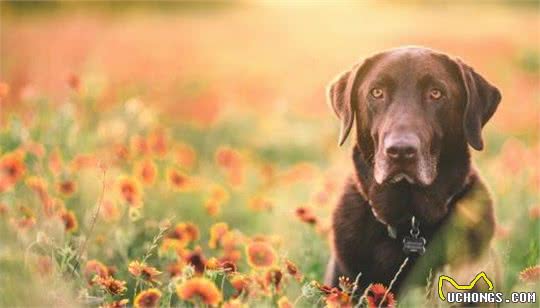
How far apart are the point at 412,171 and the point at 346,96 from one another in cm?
55

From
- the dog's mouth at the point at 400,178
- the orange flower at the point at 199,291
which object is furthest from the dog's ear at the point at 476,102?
the orange flower at the point at 199,291

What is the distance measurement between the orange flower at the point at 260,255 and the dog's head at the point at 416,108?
1.96ft

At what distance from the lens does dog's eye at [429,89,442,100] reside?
12.9 feet

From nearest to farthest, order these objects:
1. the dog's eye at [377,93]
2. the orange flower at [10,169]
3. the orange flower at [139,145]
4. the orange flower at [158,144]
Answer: the dog's eye at [377,93] < the orange flower at [10,169] < the orange flower at [139,145] < the orange flower at [158,144]

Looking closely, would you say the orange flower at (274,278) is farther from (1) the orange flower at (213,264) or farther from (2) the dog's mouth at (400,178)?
(2) the dog's mouth at (400,178)

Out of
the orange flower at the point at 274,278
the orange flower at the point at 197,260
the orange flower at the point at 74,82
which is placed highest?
the orange flower at the point at 74,82

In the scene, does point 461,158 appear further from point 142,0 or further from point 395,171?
point 142,0

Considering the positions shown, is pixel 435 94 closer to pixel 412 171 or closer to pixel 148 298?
pixel 412 171

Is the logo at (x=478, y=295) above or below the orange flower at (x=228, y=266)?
below

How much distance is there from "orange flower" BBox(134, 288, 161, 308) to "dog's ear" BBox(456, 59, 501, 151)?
1.58 meters

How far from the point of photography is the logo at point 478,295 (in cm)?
370

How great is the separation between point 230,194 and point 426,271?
250 centimetres

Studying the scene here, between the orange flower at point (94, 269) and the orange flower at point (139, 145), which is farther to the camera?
the orange flower at point (139, 145)

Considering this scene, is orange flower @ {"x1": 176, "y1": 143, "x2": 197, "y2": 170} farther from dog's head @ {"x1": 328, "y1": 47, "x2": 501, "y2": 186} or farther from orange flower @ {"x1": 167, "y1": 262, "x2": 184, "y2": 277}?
dog's head @ {"x1": 328, "y1": 47, "x2": 501, "y2": 186}
